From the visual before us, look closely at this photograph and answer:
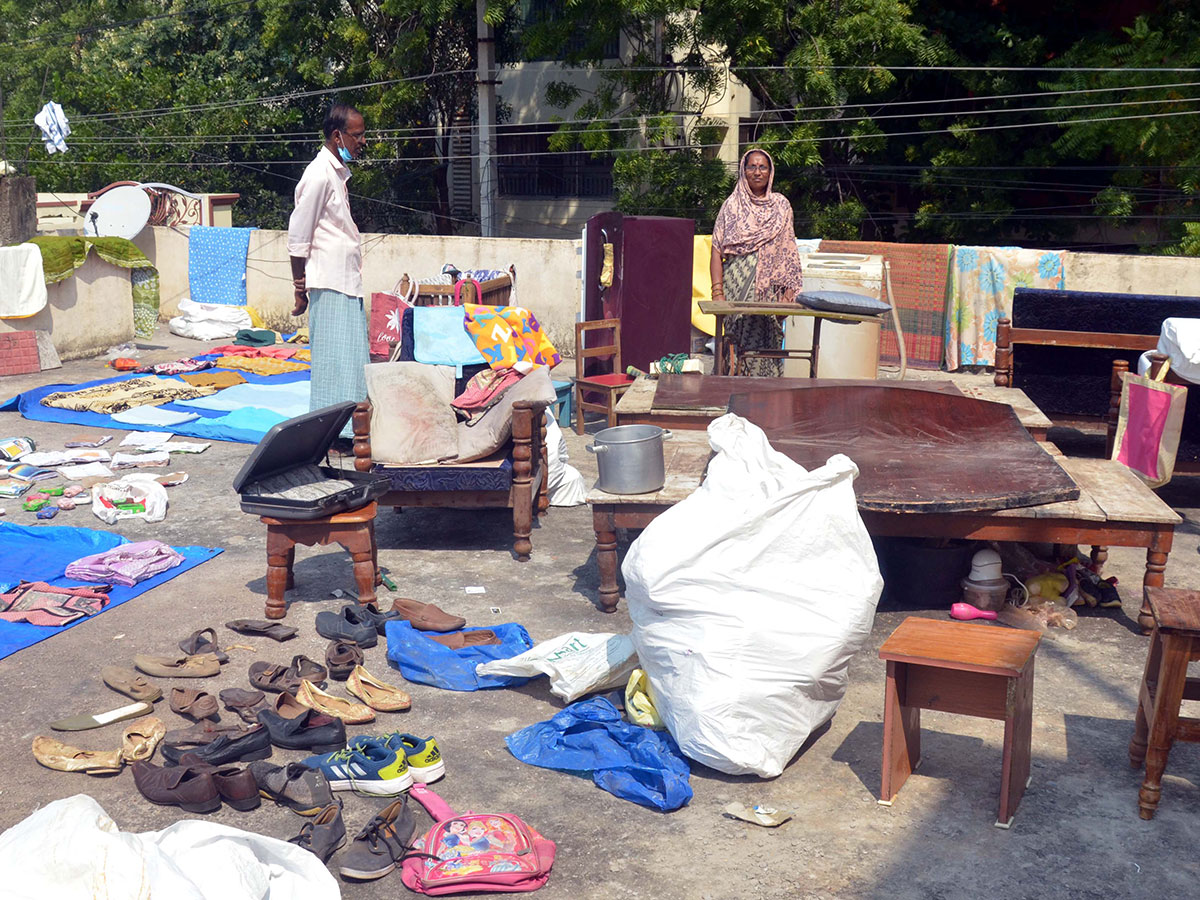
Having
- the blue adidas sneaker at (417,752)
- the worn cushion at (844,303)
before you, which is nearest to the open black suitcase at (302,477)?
the blue adidas sneaker at (417,752)

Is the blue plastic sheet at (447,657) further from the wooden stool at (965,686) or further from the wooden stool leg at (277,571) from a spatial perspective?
the wooden stool at (965,686)

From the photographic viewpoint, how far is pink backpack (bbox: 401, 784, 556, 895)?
3.12 m

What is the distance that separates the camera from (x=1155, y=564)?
492 cm

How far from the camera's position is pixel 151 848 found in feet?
8.54

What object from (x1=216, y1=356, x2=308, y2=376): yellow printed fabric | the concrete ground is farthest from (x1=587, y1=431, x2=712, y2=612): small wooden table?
(x1=216, y1=356, x2=308, y2=376): yellow printed fabric

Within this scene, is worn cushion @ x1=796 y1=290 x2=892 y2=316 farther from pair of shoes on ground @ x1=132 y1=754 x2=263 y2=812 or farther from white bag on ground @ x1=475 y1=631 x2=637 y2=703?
pair of shoes on ground @ x1=132 y1=754 x2=263 y2=812

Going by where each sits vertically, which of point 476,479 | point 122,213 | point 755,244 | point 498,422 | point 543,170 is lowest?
point 476,479

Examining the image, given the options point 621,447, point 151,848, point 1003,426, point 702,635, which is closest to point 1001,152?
point 1003,426

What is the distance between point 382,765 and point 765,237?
507cm

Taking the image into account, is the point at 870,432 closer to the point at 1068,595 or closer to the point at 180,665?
the point at 1068,595

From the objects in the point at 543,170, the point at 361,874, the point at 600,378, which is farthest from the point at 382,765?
the point at 543,170

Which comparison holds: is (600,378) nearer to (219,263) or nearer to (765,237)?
(765,237)

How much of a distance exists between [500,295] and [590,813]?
753 cm

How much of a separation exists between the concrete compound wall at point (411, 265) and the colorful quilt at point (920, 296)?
3.37 metres
